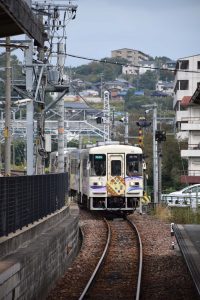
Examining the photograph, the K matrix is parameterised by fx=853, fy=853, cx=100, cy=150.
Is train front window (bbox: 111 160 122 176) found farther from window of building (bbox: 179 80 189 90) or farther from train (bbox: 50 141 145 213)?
window of building (bbox: 179 80 189 90)

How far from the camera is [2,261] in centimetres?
1182

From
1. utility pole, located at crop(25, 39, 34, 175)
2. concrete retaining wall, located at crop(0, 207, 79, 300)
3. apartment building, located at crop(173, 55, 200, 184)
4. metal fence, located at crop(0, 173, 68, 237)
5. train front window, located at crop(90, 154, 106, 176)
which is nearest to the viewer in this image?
concrete retaining wall, located at crop(0, 207, 79, 300)

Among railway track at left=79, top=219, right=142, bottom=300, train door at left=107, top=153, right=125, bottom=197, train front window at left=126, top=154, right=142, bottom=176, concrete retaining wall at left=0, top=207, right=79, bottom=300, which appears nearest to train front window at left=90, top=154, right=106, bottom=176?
train door at left=107, top=153, right=125, bottom=197

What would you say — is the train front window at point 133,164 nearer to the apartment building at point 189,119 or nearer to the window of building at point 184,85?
the apartment building at point 189,119

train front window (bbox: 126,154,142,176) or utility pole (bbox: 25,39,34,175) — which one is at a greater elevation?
utility pole (bbox: 25,39,34,175)

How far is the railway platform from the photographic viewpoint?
607 inches

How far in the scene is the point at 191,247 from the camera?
1988 centimetres

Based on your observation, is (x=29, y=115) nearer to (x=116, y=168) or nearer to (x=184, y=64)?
(x=116, y=168)

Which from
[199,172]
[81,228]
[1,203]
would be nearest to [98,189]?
[81,228]

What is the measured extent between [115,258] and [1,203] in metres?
8.21

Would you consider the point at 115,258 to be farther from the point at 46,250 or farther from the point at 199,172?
the point at 199,172

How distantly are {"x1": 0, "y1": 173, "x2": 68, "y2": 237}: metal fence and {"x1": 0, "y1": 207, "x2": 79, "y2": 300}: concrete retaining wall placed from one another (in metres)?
0.22

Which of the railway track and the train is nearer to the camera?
the railway track

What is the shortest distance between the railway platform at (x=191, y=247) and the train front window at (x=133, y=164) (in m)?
6.44
